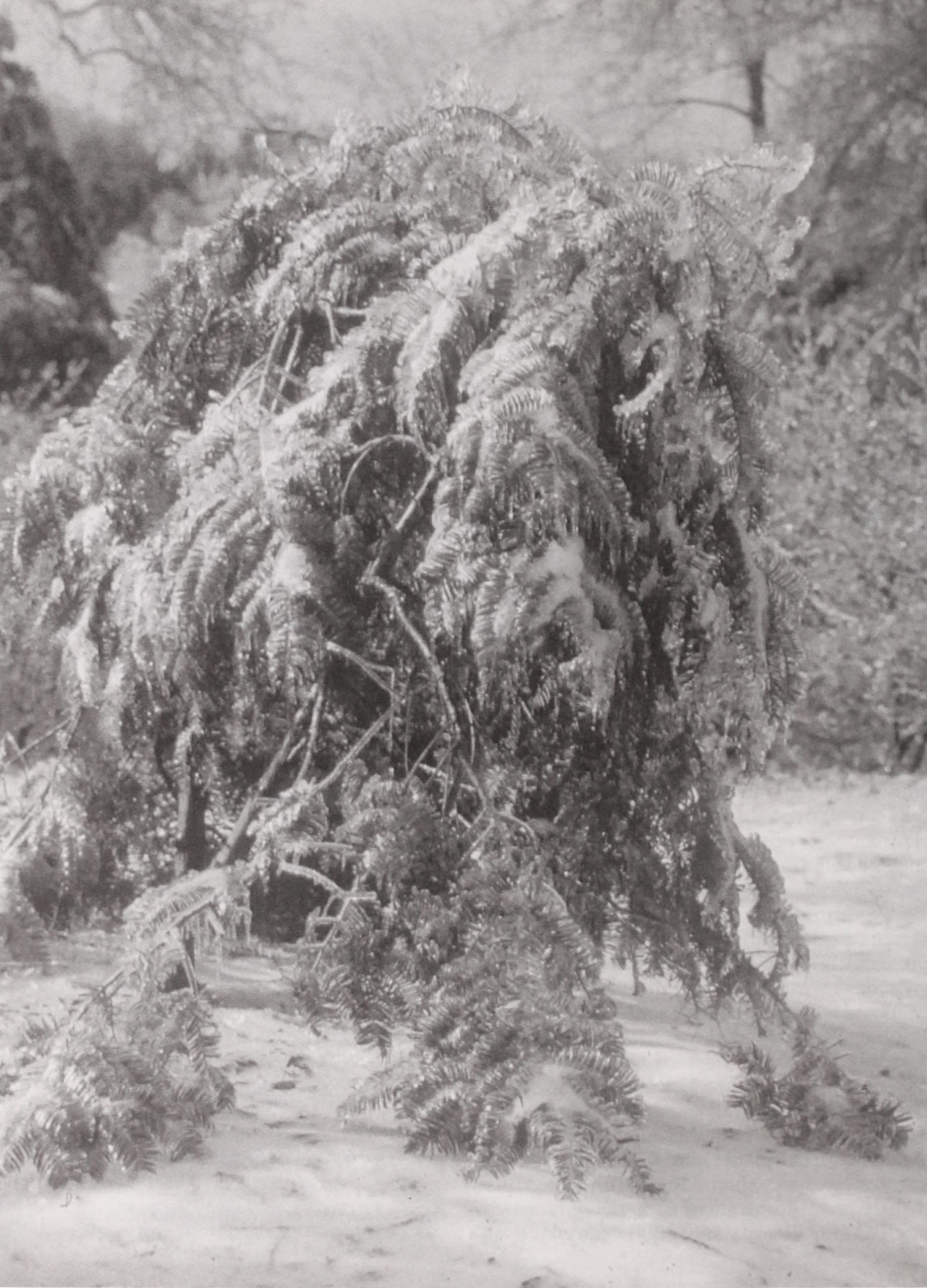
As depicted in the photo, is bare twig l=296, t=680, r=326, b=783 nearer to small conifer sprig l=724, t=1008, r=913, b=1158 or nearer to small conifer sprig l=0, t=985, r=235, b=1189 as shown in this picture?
small conifer sprig l=0, t=985, r=235, b=1189

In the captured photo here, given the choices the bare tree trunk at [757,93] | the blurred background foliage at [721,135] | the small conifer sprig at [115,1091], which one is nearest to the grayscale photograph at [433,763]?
the small conifer sprig at [115,1091]

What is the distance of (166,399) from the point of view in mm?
2605

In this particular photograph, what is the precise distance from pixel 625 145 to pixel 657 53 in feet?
2.45

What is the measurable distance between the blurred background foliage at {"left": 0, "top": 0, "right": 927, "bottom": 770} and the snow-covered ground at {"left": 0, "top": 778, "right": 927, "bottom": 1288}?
13.7 ft

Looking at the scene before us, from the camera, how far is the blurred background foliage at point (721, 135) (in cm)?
689

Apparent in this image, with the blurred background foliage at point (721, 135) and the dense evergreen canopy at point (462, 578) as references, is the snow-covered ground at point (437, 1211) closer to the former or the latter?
the dense evergreen canopy at point (462, 578)

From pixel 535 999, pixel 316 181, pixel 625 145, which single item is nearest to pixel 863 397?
pixel 625 145

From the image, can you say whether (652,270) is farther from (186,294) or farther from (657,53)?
(657,53)

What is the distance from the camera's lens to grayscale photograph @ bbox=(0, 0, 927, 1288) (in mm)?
1830

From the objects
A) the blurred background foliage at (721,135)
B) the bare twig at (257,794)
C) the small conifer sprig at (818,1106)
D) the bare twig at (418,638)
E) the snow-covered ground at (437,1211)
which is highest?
the blurred background foliage at (721,135)

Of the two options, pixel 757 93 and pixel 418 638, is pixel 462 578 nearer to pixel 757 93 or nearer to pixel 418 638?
pixel 418 638

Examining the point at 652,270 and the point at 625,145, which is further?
the point at 625,145

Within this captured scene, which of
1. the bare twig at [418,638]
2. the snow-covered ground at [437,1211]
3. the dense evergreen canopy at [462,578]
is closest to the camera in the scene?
the snow-covered ground at [437,1211]

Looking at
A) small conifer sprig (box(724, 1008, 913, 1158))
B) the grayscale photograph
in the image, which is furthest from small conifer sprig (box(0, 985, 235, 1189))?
small conifer sprig (box(724, 1008, 913, 1158))
